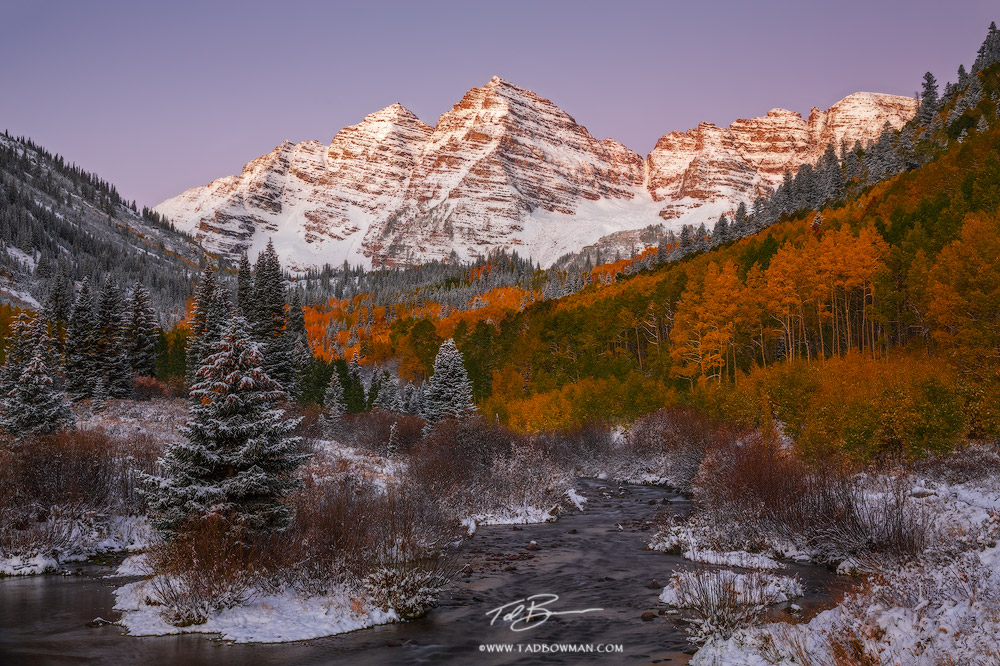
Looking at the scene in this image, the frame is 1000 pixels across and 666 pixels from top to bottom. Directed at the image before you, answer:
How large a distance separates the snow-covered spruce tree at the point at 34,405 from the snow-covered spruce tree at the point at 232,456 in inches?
560

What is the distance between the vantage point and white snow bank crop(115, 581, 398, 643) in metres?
14.8

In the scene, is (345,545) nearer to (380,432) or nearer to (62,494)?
(62,494)

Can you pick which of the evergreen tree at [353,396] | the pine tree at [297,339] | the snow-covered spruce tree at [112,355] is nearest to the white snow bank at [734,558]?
the pine tree at [297,339]

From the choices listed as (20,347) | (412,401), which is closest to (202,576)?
(20,347)

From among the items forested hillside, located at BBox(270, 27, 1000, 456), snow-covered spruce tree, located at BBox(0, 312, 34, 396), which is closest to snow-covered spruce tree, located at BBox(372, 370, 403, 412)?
forested hillside, located at BBox(270, 27, 1000, 456)

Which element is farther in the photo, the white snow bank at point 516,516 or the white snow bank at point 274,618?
the white snow bank at point 516,516

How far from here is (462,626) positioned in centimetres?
1572

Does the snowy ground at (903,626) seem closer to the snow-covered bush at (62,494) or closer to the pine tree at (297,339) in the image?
the snow-covered bush at (62,494)

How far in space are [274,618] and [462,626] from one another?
4.51 metres

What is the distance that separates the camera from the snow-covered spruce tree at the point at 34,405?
27347 millimetres

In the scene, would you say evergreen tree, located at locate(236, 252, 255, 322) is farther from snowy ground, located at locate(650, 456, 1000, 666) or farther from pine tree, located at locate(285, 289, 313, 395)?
snowy ground, located at locate(650, 456, 1000, 666)

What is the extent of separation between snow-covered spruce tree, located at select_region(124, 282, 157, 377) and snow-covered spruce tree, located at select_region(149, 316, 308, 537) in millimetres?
57171

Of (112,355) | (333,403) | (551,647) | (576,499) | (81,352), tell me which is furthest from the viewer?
(333,403)

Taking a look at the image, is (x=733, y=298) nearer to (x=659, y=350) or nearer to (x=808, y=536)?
(x=659, y=350)
